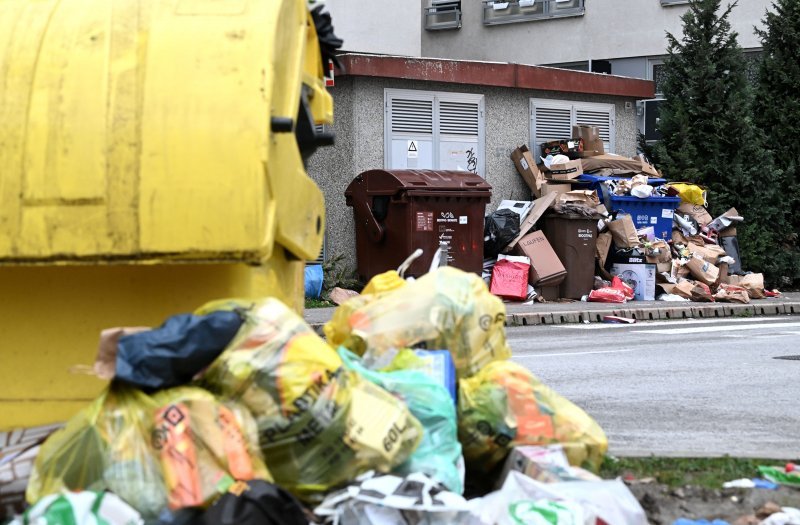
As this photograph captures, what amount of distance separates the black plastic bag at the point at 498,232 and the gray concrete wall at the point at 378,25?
7504mm

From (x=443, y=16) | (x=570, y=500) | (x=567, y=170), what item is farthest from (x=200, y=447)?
(x=443, y=16)

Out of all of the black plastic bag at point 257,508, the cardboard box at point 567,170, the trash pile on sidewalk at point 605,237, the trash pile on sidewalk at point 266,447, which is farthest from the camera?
the cardboard box at point 567,170

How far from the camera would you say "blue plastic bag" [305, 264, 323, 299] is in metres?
15.0

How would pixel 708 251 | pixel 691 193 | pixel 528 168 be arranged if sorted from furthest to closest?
1. pixel 691 193
2. pixel 528 168
3. pixel 708 251

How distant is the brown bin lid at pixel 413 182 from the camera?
571 inches

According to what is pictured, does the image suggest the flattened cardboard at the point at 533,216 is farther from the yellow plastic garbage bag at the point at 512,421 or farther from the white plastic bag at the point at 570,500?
the white plastic bag at the point at 570,500

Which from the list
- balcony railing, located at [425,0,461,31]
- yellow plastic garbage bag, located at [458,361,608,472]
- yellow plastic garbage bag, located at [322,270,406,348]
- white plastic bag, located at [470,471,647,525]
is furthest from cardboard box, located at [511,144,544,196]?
white plastic bag, located at [470,471,647,525]

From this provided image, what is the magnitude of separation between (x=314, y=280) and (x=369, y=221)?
1.03 m

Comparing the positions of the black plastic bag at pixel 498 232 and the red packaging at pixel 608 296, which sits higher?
the black plastic bag at pixel 498 232

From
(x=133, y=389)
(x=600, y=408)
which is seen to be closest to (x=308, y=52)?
(x=133, y=389)

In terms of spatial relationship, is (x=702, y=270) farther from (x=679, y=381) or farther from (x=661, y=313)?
(x=679, y=381)

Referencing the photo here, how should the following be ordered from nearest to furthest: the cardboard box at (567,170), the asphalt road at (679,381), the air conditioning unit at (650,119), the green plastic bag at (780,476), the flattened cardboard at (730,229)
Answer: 1. the green plastic bag at (780,476)
2. the asphalt road at (679,381)
3. the cardboard box at (567,170)
4. the flattened cardboard at (730,229)
5. the air conditioning unit at (650,119)

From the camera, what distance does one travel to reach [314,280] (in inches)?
591

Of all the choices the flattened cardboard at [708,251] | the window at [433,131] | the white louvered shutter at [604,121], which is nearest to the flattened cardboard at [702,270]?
the flattened cardboard at [708,251]
